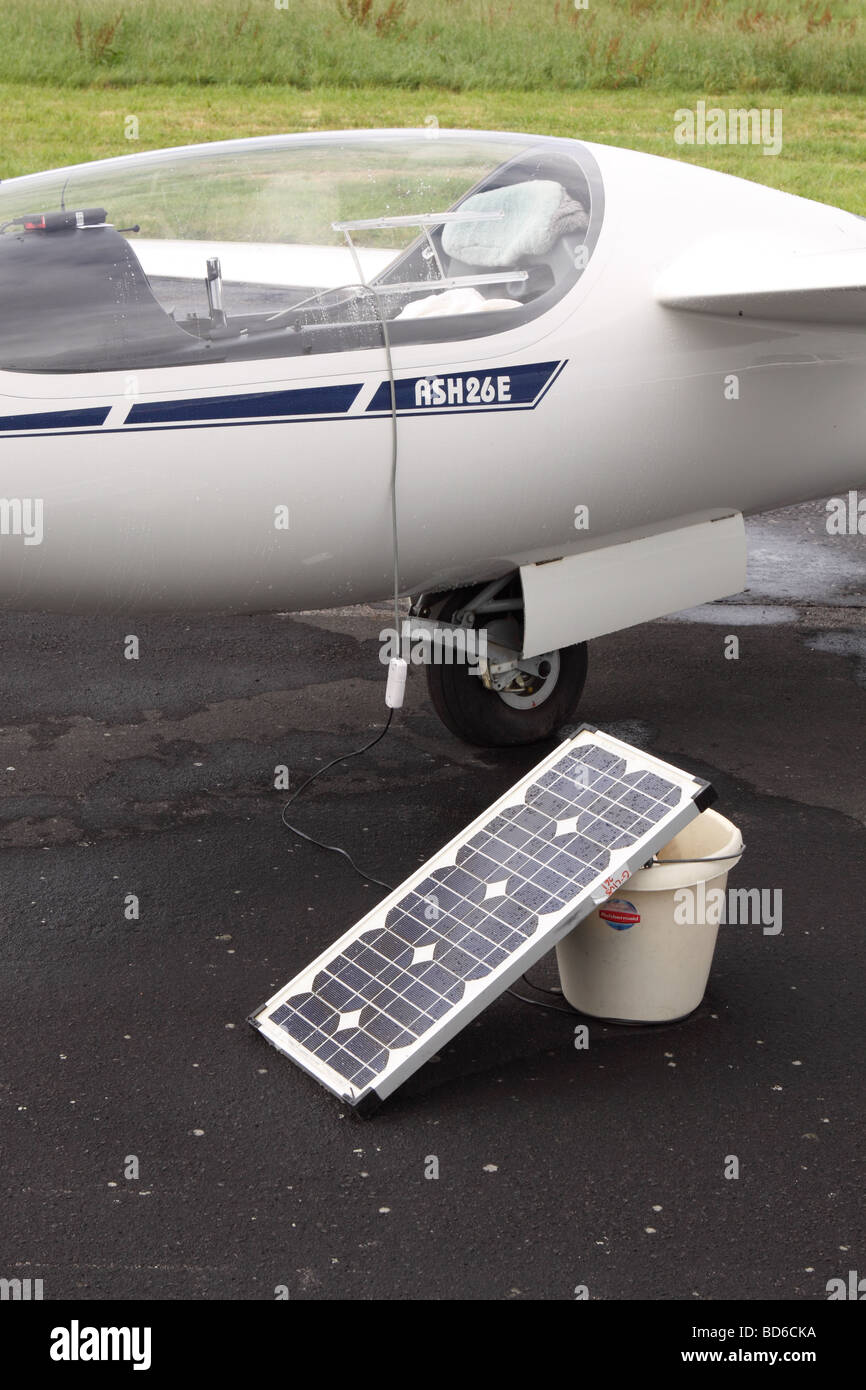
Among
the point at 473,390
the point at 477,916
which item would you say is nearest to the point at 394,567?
the point at 473,390

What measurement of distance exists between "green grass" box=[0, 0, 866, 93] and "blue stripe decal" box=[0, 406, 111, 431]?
14.4 metres

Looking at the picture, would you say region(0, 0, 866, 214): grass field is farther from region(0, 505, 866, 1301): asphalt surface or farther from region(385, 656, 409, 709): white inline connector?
region(385, 656, 409, 709): white inline connector

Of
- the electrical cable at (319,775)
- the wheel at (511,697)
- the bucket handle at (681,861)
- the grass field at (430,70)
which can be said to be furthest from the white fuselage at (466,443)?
the grass field at (430,70)

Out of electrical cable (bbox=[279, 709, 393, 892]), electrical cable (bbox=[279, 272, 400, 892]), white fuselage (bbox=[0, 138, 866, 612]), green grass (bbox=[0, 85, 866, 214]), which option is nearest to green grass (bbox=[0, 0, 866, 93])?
green grass (bbox=[0, 85, 866, 214])

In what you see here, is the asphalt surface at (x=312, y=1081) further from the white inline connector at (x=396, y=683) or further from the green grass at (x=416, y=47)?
the green grass at (x=416, y=47)

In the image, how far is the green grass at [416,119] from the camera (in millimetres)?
14898

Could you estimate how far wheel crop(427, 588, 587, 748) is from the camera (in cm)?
591

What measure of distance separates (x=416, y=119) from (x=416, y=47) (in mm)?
2641

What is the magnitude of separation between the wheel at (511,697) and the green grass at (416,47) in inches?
525

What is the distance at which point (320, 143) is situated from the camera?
5531 mm

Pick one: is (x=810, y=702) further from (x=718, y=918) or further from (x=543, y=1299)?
(x=543, y=1299)

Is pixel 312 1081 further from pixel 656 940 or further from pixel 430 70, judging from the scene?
pixel 430 70

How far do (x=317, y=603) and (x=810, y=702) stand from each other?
255cm

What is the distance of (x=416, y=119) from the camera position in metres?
16.1
